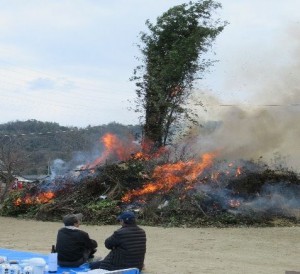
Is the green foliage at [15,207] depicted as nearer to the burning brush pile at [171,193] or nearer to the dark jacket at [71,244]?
the burning brush pile at [171,193]

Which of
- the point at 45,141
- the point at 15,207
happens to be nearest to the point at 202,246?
the point at 15,207

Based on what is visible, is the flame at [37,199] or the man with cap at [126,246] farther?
the flame at [37,199]

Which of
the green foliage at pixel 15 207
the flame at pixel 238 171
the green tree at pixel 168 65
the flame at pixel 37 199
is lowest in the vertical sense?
the green foliage at pixel 15 207

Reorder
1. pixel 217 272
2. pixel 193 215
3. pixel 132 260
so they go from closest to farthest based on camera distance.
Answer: pixel 132 260, pixel 217 272, pixel 193 215

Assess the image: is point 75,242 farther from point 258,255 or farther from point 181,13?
point 181,13

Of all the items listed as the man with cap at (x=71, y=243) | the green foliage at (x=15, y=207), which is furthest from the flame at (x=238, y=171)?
the man with cap at (x=71, y=243)

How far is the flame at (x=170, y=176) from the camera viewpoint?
20.3 meters

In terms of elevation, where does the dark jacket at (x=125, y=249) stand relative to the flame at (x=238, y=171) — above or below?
below

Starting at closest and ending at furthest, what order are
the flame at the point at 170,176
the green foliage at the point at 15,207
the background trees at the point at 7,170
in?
the flame at the point at 170,176 < the green foliage at the point at 15,207 < the background trees at the point at 7,170

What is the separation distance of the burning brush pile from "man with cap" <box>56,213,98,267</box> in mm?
10159

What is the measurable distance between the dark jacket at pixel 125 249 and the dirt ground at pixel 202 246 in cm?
226

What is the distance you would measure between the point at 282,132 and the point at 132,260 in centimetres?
1761

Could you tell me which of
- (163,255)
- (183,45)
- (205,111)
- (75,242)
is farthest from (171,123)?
(75,242)

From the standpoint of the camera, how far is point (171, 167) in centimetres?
2098
